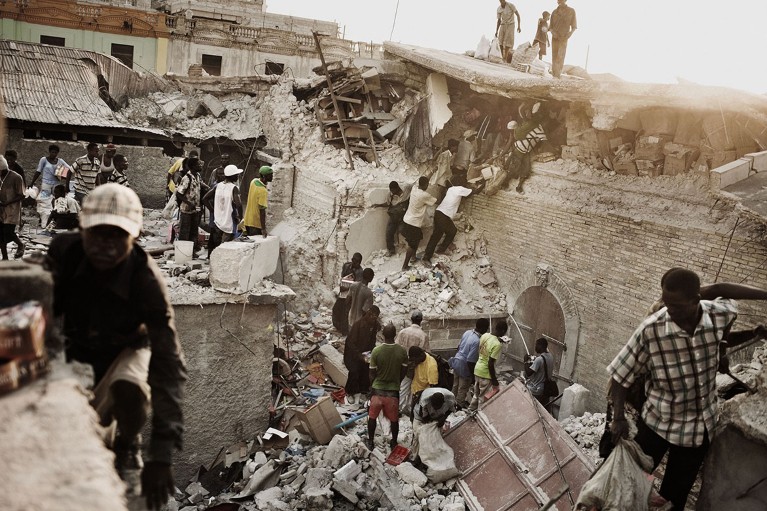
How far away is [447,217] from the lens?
1241cm

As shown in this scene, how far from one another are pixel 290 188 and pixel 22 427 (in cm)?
1239

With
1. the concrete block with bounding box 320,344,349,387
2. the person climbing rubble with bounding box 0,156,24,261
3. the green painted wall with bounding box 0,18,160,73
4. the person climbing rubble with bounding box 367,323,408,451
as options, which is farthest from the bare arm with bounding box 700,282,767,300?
the green painted wall with bounding box 0,18,160,73

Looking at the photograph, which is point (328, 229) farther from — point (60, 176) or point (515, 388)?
point (515, 388)

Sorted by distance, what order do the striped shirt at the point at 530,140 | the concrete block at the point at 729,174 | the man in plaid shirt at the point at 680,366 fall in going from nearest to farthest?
the man in plaid shirt at the point at 680,366 → the concrete block at the point at 729,174 → the striped shirt at the point at 530,140

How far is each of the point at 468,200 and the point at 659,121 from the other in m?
4.37

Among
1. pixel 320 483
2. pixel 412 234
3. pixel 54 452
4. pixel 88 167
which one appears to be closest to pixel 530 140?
pixel 412 234

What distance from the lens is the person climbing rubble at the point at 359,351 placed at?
989cm


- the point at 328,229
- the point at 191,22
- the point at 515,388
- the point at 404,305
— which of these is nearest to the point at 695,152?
the point at 515,388

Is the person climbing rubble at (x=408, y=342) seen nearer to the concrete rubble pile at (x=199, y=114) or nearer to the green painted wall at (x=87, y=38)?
the concrete rubble pile at (x=199, y=114)

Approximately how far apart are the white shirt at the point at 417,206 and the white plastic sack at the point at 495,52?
594 cm

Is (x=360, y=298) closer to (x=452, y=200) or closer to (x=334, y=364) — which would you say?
(x=334, y=364)

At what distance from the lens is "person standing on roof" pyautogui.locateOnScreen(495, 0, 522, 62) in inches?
625

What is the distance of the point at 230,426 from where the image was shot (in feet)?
28.6

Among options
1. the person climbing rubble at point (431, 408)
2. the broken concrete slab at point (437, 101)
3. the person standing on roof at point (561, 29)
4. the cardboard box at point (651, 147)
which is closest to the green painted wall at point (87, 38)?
the broken concrete slab at point (437, 101)
